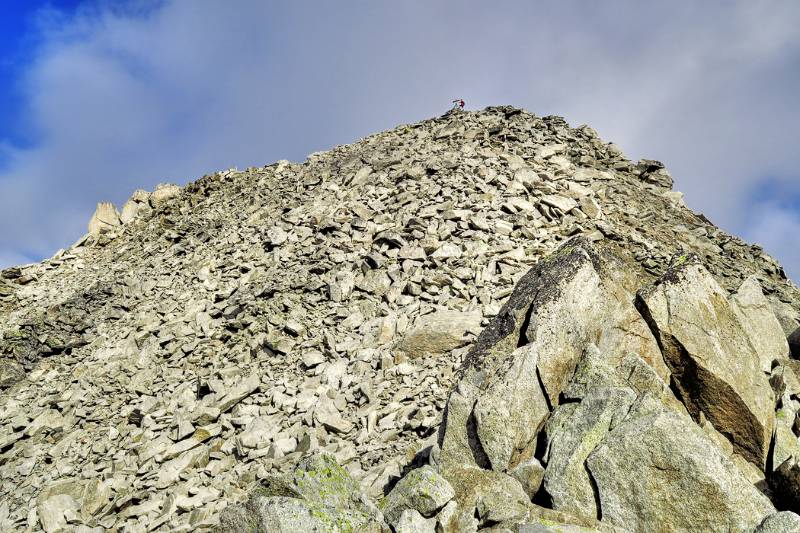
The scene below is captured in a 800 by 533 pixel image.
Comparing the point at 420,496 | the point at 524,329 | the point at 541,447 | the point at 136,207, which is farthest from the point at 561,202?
the point at 136,207

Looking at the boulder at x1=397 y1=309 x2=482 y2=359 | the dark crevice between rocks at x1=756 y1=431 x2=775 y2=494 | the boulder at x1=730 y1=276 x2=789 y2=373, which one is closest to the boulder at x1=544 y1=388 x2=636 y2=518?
the dark crevice between rocks at x1=756 y1=431 x2=775 y2=494

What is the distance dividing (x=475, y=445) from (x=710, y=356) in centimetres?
572

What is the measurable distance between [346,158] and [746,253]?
75.4 feet

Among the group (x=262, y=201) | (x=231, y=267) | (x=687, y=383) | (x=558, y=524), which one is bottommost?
(x=558, y=524)

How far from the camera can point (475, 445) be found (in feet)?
36.4

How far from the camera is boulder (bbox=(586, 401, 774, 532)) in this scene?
8734 mm

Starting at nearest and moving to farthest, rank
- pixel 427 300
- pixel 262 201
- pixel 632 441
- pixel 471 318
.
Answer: pixel 632 441 < pixel 471 318 < pixel 427 300 < pixel 262 201

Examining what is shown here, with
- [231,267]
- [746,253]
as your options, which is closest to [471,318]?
[231,267]

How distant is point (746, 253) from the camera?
27.8 metres

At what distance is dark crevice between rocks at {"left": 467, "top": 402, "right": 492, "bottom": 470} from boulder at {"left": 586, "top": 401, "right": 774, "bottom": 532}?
7.04ft

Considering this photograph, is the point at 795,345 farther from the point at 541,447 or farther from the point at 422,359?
the point at 422,359

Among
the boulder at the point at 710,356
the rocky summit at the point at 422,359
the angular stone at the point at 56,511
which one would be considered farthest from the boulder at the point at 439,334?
the angular stone at the point at 56,511

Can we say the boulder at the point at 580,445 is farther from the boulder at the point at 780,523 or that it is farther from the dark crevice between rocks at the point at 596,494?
the boulder at the point at 780,523

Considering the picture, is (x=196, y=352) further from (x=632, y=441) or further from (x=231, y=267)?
(x=632, y=441)
